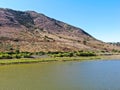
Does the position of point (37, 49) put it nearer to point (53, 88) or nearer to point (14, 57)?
point (14, 57)

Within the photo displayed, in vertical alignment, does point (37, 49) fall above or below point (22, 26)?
below

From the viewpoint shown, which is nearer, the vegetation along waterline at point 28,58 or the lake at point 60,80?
the lake at point 60,80

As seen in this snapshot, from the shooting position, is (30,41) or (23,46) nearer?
(23,46)

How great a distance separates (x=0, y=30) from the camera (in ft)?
543

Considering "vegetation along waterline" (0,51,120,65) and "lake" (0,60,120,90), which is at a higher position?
"vegetation along waterline" (0,51,120,65)

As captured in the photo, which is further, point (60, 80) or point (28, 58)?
point (28, 58)

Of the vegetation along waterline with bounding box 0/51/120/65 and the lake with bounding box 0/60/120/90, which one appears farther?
the vegetation along waterline with bounding box 0/51/120/65

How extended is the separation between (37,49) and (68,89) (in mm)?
106917

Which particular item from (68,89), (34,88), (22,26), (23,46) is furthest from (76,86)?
(22,26)

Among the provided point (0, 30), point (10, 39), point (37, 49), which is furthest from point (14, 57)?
point (0, 30)

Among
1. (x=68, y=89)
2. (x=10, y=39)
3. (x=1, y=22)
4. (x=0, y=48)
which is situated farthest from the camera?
(x=1, y=22)

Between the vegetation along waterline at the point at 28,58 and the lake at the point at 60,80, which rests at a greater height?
the vegetation along waterline at the point at 28,58

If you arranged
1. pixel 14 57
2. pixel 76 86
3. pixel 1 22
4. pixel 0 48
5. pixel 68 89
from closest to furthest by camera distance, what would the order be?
pixel 68 89
pixel 76 86
pixel 14 57
pixel 0 48
pixel 1 22

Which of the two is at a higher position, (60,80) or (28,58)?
(28,58)
